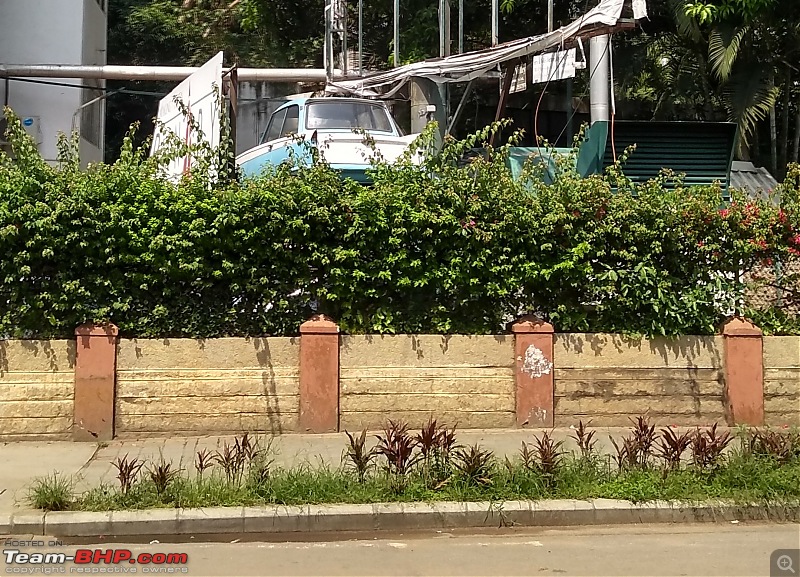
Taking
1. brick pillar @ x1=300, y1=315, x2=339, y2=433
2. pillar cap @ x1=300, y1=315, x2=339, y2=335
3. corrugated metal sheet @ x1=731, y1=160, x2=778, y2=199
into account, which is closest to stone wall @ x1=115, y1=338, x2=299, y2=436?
brick pillar @ x1=300, y1=315, x2=339, y2=433

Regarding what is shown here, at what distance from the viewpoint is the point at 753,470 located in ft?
21.2

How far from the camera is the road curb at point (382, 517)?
19.2 feet

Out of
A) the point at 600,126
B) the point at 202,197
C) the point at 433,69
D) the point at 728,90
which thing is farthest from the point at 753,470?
the point at 728,90

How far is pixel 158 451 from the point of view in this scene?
7910 millimetres

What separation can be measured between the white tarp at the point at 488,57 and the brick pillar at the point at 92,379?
6423 mm

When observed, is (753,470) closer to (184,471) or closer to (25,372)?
Answer: (184,471)

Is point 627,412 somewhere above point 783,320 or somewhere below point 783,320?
below

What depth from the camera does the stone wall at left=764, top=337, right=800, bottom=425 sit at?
9.00 metres

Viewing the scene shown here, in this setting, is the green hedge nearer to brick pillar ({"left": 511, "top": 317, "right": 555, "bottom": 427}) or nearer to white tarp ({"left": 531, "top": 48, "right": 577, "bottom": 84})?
brick pillar ({"left": 511, "top": 317, "right": 555, "bottom": 427})

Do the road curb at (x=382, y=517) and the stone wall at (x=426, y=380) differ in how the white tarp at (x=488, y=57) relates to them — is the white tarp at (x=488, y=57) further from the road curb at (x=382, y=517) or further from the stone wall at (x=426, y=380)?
the road curb at (x=382, y=517)

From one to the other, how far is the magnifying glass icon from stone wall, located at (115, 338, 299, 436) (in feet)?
16.4

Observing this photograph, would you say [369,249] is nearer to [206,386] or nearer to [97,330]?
[206,386]

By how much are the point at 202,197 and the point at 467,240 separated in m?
2.90

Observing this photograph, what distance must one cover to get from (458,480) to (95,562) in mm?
2783
